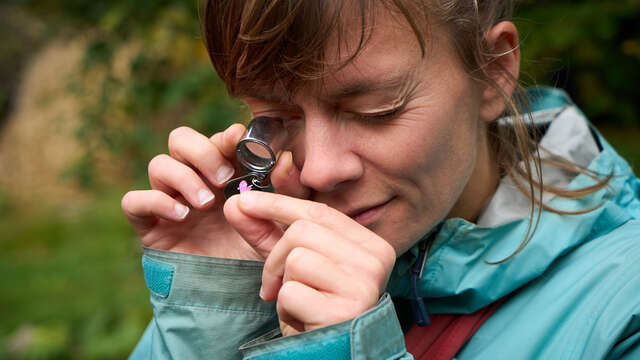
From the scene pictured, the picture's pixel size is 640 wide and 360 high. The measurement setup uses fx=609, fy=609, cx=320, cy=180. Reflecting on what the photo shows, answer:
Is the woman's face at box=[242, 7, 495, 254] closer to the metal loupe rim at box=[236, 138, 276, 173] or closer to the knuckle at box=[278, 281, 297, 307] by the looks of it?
the metal loupe rim at box=[236, 138, 276, 173]

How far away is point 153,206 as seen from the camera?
181 cm

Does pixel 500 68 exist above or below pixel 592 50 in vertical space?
above

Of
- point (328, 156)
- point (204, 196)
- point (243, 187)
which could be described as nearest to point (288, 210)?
point (328, 156)

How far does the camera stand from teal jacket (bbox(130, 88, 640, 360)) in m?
1.64

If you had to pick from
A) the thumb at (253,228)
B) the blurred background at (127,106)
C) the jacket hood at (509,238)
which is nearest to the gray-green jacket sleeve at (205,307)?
the thumb at (253,228)

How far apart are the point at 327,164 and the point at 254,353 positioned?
0.50 meters

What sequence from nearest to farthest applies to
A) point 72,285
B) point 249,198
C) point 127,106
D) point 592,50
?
Answer: point 249,198, point 592,50, point 127,106, point 72,285

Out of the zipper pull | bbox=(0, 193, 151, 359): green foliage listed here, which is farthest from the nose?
bbox=(0, 193, 151, 359): green foliage

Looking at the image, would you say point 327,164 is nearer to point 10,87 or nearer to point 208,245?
point 208,245

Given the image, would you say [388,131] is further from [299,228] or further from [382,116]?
[299,228]

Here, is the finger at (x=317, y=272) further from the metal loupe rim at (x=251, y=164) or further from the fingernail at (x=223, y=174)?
the fingernail at (x=223, y=174)

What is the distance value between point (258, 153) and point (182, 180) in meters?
0.25

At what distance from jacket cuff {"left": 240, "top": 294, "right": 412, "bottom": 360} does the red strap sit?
1.27ft

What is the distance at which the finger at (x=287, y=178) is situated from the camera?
1672 millimetres
